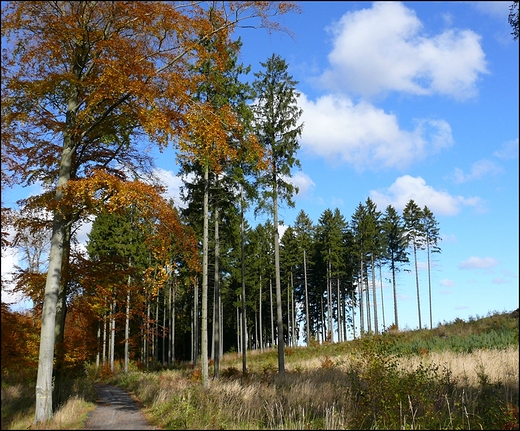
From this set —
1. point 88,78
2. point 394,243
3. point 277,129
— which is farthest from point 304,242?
point 88,78

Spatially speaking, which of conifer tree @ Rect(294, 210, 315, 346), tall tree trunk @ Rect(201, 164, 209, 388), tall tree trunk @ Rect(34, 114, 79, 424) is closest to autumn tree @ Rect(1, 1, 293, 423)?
tall tree trunk @ Rect(34, 114, 79, 424)

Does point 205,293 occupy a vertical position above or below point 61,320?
above

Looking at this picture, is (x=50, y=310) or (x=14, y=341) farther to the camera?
(x=14, y=341)

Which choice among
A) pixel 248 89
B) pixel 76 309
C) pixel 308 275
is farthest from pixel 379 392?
pixel 308 275

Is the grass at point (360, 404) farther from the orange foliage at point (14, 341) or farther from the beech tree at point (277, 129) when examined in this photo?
the beech tree at point (277, 129)

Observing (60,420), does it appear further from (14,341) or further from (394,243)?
(394,243)

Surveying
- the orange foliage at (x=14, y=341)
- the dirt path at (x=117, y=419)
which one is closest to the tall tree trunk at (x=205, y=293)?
the dirt path at (x=117, y=419)

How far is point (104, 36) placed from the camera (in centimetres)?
1057

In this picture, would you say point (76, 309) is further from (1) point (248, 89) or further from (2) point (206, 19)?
(1) point (248, 89)

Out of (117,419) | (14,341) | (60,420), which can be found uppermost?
(14,341)

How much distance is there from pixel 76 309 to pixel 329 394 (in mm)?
9220

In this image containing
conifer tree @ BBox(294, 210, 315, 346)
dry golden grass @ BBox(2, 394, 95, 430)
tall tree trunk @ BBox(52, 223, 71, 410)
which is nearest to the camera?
dry golden grass @ BBox(2, 394, 95, 430)

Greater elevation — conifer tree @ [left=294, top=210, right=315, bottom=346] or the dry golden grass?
conifer tree @ [left=294, top=210, right=315, bottom=346]

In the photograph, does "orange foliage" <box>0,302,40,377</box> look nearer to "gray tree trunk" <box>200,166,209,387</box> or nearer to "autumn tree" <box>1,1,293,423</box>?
"autumn tree" <box>1,1,293,423</box>
